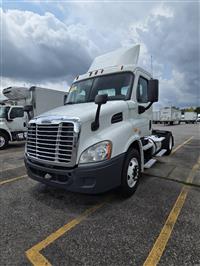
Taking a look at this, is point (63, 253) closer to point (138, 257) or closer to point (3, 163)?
point (138, 257)

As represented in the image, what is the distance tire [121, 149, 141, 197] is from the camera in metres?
3.56

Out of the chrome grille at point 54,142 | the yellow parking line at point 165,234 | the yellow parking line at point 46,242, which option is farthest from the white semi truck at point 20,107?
the yellow parking line at point 165,234

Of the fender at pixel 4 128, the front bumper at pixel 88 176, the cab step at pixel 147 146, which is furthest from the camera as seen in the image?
the fender at pixel 4 128

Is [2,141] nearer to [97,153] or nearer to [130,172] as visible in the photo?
[130,172]

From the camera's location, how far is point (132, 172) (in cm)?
388

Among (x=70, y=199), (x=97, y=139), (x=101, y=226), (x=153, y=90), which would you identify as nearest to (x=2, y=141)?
(x=70, y=199)

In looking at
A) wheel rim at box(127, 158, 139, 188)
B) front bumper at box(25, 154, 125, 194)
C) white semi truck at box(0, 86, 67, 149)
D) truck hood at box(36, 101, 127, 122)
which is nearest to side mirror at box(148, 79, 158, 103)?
truck hood at box(36, 101, 127, 122)

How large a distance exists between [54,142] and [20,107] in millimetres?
8663

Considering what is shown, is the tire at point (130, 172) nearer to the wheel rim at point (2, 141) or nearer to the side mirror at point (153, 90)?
the side mirror at point (153, 90)

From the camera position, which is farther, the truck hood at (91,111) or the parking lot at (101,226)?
the truck hood at (91,111)

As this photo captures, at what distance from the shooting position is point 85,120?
10.4ft

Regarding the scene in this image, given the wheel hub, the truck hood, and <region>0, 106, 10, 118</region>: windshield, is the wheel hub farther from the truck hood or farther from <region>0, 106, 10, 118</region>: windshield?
the truck hood

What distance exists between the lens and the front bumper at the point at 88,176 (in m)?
3.03

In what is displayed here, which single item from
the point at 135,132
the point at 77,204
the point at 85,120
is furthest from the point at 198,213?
the point at 85,120
